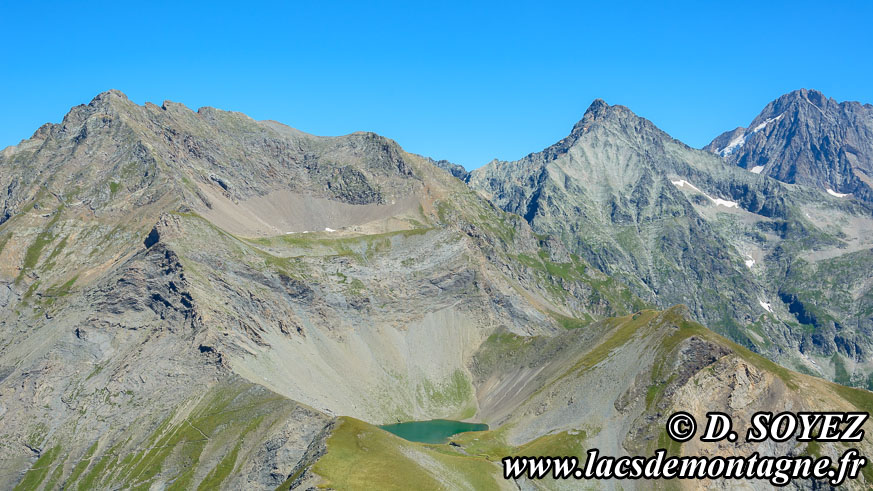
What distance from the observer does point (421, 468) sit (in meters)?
131

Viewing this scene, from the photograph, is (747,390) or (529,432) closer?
(747,390)

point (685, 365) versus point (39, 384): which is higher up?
point (685, 365)

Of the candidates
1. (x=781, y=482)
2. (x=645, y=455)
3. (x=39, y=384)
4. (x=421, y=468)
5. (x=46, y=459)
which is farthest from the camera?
(x=39, y=384)

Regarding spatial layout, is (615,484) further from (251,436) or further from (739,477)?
(251,436)

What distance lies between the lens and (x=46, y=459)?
596 feet

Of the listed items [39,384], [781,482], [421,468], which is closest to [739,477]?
[781,482]

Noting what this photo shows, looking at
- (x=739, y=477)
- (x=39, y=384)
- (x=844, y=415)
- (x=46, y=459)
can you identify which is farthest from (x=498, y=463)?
(x=39, y=384)

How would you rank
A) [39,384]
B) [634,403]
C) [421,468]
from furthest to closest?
[39,384] → [634,403] → [421,468]

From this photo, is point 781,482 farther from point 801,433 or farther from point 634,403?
point 634,403

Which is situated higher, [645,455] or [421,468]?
[645,455]

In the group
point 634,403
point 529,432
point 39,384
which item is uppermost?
point 634,403

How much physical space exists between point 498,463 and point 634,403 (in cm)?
3996

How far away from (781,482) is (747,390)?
77.1 feet

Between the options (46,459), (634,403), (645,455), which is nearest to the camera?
(645,455)
